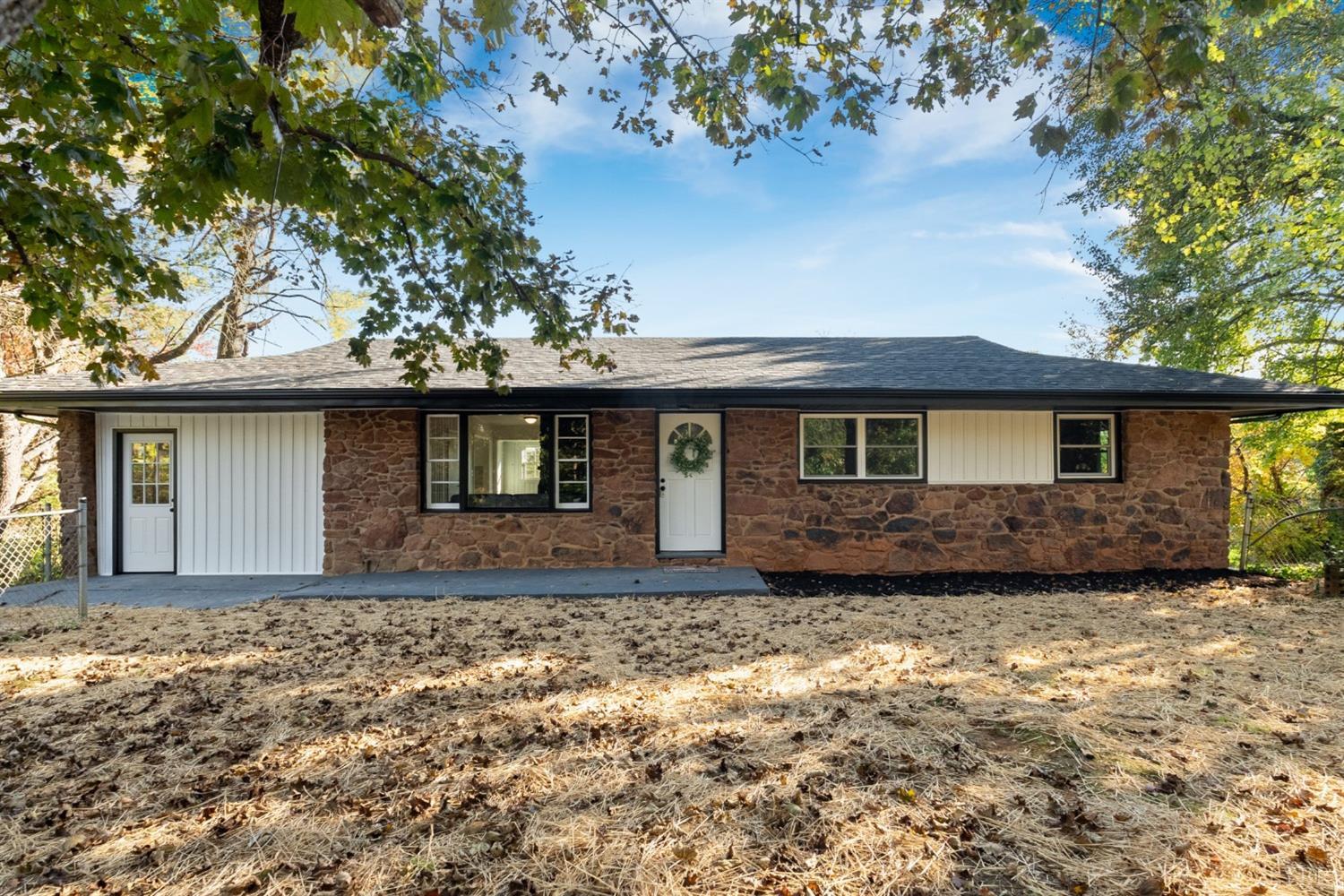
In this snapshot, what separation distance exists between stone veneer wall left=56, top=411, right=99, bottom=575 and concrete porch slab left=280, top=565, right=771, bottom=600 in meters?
3.30

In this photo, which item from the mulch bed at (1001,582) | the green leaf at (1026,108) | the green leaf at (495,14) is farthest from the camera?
the mulch bed at (1001,582)

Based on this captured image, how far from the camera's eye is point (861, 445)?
7.78 metres

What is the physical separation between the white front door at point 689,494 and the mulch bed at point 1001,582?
1010mm

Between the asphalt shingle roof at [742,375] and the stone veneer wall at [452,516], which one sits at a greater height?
the asphalt shingle roof at [742,375]

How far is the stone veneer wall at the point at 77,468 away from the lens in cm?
738

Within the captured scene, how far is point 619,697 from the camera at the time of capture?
3557 millimetres

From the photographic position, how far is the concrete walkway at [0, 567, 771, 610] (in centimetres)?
632

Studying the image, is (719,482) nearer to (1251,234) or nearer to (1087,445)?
(1087,445)

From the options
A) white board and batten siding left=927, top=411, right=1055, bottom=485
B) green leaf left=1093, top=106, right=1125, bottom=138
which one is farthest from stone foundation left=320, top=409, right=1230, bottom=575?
green leaf left=1093, top=106, right=1125, bottom=138

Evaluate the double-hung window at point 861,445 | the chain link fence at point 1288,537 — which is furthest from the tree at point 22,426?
the chain link fence at point 1288,537

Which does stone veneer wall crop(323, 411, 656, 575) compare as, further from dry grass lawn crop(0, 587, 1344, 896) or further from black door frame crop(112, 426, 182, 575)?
dry grass lawn crop(0, 587, 1344, 896)

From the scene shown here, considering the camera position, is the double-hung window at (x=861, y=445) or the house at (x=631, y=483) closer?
the house at (x=631, y=483)

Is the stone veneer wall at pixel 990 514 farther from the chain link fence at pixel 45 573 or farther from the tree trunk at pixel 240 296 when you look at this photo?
the tree trunk at pixel 240 296

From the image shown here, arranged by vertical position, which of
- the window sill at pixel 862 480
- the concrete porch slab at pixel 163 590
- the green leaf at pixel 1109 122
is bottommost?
the concrete porch slab at pixel 163 590
